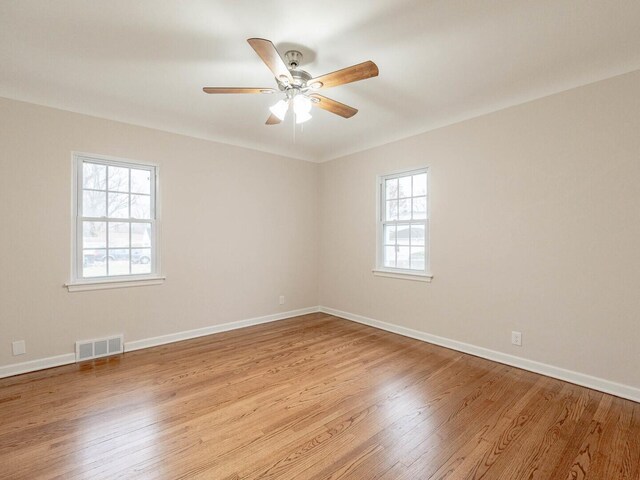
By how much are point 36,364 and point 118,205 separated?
171 cm

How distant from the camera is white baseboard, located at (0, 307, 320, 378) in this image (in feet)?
9.39

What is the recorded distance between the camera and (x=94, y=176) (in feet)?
10.9

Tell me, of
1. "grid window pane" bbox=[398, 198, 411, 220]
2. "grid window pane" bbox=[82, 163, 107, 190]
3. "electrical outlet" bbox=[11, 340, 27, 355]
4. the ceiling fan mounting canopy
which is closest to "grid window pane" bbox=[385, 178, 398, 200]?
"grid window pane" bbox=[398, 198, 411, 220]

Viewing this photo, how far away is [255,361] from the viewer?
315 centimetres

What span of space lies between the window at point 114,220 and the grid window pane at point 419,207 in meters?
3.20

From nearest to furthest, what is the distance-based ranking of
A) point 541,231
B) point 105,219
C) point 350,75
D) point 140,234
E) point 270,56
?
1. point 270,56
2. point 350,75
3. point 541,231
4. point 105,219
5. point 140,234

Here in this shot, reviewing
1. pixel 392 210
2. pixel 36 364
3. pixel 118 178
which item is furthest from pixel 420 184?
pixel 36 364

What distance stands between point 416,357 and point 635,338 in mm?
1717

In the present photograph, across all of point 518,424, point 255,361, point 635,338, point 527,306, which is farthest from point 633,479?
point 255,361

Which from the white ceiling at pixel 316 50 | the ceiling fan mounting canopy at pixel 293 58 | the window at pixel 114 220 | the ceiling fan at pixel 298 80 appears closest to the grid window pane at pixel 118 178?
the window at pixel 114 220

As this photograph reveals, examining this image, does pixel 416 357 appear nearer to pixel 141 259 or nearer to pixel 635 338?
pixel 635 338

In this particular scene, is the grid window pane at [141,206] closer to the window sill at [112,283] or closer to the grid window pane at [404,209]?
the window sill at [112,283]

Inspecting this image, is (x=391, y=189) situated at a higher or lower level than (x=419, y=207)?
higher

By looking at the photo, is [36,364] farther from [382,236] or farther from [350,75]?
[382,236]
